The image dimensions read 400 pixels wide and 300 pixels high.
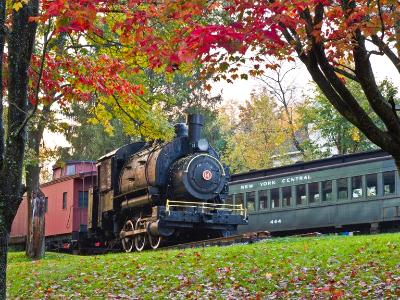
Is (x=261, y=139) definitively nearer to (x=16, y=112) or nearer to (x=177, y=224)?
(x=177, y=224)

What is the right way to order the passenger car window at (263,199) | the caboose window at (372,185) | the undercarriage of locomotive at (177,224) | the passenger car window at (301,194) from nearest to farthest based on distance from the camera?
1. the undercarriage of locomotive at (177,224)
2. the caboose window at (372,185)
3. the passenger car window at (301,194)
4. the passenger car window at (263,199)

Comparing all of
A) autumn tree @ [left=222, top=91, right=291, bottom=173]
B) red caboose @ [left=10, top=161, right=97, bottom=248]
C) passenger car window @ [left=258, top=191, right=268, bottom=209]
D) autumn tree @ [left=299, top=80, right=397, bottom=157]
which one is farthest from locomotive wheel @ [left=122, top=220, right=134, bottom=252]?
autumn tree @ [left=222, top=91, right=291, bottom=173]

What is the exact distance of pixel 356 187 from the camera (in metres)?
22.0

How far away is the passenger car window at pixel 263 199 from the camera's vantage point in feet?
83.2

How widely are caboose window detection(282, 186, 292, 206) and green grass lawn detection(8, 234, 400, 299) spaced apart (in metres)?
10.3

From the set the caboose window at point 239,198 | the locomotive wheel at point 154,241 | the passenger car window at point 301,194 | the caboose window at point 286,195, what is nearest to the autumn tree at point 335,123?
the caboose window at point 239,198

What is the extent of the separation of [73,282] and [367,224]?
41.8ft

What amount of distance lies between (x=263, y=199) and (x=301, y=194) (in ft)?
6.88

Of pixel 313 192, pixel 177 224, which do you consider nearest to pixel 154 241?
pixel 177 224

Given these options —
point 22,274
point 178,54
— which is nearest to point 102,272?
point 22,274

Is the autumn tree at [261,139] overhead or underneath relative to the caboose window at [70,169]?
overhead

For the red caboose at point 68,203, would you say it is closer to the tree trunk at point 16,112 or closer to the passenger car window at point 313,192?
the passenger car window at point 313,192

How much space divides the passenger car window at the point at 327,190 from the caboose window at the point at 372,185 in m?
1.65

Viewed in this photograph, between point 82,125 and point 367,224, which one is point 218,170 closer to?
point 367,224
